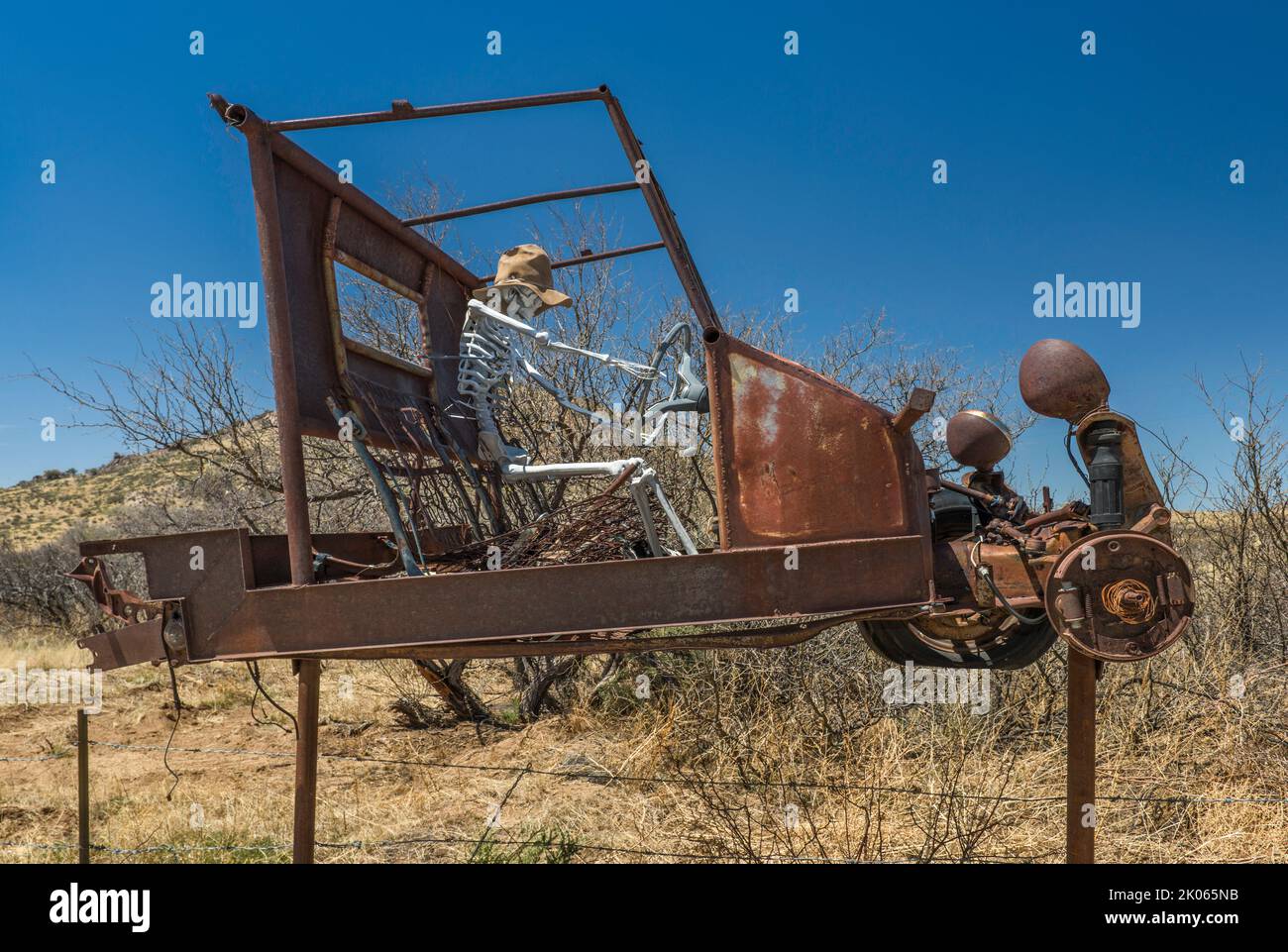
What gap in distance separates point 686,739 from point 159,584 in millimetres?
4289

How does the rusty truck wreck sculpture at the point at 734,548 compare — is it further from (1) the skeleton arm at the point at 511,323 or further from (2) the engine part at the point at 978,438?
(1) the skeleton arm at the point at 511,323

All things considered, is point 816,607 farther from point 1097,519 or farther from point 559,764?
point 559,764

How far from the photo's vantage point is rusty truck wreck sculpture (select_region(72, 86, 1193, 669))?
2.92 m

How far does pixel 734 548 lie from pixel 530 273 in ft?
6.65

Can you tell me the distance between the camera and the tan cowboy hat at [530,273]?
4281 mm

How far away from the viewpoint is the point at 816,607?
2895 mm

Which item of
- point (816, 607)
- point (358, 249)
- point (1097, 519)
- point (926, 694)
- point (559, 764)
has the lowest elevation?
point (559, 764)

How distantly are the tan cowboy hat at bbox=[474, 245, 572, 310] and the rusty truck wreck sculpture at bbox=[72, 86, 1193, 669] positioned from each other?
2.64 ft

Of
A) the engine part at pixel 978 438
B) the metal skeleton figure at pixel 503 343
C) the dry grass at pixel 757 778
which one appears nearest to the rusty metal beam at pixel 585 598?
the engine part at pixel 978 438

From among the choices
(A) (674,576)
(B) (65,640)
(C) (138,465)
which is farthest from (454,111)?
(C) (138,465)

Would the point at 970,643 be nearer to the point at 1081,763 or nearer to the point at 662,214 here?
the point at 1081,763

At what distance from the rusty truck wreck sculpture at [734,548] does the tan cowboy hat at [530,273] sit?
2.64ft

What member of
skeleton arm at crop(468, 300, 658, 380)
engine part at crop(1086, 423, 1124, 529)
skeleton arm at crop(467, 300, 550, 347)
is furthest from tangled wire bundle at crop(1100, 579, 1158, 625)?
skeleton arm at crop(467, 300, 550, 347)

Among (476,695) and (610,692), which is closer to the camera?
(610,692)
